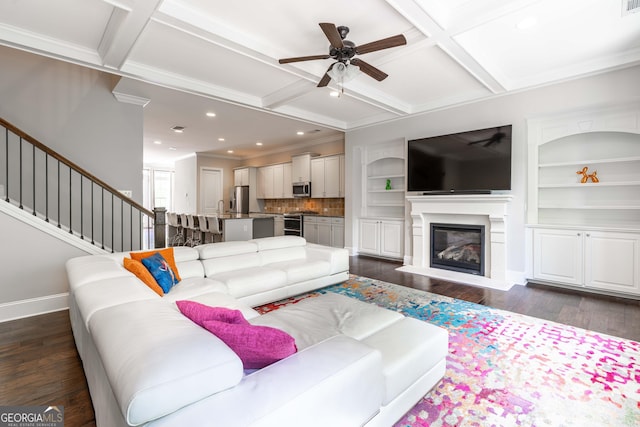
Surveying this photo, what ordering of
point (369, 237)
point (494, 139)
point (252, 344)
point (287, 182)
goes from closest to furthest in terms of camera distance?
1. point (252, 344)
2. point (494, 139)
3. point (369, 237)
4. point (287, 182)

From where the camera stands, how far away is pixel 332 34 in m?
2.49

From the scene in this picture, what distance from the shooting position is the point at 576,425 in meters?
1.62

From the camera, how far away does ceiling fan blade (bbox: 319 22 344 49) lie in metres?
2.36

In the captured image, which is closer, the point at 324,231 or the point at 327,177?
the point at 324,231

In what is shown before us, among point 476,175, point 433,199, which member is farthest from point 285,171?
point 476,175

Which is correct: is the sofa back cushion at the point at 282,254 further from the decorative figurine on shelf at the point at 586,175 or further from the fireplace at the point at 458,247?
the decorative figurine on shelf at the point at 586,175

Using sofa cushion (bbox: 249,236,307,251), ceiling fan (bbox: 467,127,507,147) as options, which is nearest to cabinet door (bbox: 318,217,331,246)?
sofa cushion (bbox: 249,236,307,251)

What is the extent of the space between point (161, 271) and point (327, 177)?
5.26 metres

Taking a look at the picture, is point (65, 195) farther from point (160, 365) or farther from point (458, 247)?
point (458, 247)

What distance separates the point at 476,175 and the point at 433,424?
385cm

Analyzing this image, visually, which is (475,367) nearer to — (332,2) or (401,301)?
(401,301)

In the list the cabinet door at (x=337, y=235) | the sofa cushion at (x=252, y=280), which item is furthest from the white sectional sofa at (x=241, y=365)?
the cabinet door at (x=337, y=235)

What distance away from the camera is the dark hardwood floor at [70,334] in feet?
6.12

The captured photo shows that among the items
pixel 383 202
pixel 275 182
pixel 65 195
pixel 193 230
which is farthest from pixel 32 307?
pixel 275 182
